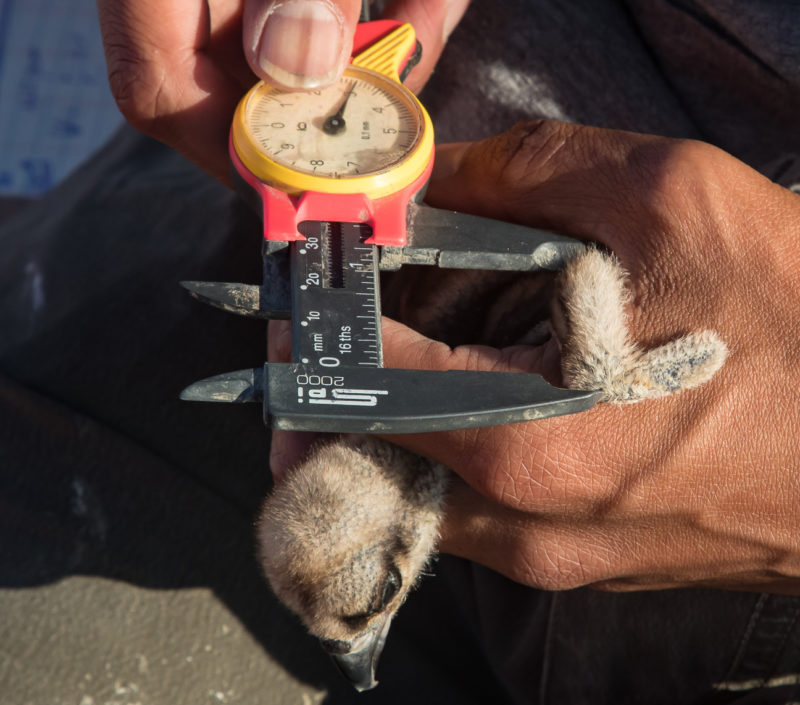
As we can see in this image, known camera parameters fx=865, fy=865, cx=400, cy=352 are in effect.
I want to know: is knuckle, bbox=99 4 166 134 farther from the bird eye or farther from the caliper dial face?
the bird eye

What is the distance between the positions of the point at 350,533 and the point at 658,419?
0.31 metres

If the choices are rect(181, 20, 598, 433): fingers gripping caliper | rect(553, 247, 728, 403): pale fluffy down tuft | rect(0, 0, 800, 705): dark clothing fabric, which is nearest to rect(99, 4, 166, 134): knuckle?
rect(181, 20, 598, 433): fingers gripping caliper

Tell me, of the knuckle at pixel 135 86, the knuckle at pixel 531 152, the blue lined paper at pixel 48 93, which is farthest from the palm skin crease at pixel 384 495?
the blue lined paper at pixel 48 93

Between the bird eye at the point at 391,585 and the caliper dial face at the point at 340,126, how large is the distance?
0.40 metres

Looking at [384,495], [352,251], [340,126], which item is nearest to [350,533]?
[384,495]

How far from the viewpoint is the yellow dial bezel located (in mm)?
868

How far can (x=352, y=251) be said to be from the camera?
2.81ft

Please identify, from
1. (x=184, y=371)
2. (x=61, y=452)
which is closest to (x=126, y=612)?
(x=61, y=452)

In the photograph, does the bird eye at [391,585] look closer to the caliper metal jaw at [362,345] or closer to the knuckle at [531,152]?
the caliper metal jaw at [362,345]

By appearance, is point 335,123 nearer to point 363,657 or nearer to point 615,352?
point 615,352

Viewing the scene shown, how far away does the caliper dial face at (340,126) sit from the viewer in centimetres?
90

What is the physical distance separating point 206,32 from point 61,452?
68 cm

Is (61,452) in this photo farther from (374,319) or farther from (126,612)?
(374,319)

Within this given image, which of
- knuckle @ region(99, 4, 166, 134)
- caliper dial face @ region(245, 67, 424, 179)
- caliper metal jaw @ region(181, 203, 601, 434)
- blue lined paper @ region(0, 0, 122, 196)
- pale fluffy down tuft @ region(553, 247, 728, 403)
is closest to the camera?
caliper metal jaw @ region(181, 203, 601, 434)
